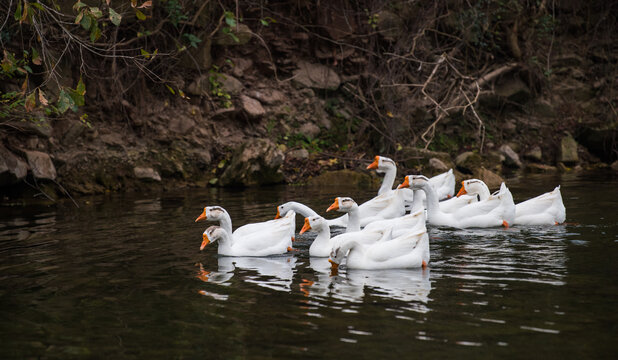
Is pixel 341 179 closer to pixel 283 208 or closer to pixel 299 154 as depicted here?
pixel 299 154

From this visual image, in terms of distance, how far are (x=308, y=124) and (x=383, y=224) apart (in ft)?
32.2

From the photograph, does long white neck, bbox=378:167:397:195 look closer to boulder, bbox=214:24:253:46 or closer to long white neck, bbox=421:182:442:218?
long white neck, bbox=421:182:442:218

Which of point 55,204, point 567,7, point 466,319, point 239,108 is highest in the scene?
point 567,7

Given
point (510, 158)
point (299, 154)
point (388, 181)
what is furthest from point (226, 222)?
point (510, 158)

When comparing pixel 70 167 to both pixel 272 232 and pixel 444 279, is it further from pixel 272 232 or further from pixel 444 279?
pixel 444 279

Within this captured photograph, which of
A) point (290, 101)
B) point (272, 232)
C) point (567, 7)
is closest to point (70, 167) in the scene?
point (290, 101)

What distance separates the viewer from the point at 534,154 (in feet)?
58.3

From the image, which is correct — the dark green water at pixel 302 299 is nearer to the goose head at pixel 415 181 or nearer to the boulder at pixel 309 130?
the goose head at pixel 415 181

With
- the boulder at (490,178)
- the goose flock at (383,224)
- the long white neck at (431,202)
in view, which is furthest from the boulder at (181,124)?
the long white neck at (431,202)

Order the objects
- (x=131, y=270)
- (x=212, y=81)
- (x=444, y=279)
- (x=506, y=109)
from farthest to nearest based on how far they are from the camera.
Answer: (x=506, y=109) → (x=212, y=81) → (x=131, y=270) → (x=444, y=279)

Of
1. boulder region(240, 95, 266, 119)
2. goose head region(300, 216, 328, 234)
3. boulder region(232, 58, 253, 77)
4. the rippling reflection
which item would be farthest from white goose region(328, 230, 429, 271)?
boulder region(232, 58, 253, 77)

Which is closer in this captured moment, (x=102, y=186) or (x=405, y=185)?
(x=405, y=185)

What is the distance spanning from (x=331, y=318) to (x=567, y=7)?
18.2 m

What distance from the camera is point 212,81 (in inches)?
656
